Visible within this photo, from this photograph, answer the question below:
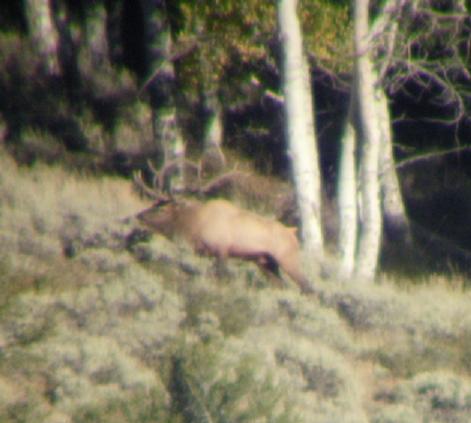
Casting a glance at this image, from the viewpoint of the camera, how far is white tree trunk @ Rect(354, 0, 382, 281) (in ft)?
40.4

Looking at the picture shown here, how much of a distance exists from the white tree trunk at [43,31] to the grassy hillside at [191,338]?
19.0ft

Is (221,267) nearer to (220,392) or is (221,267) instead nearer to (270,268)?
(270,268)

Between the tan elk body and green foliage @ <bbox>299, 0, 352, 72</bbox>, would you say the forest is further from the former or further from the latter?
the tan elk body

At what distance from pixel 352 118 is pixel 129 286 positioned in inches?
149

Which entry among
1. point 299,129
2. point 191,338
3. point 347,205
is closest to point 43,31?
point 299,129

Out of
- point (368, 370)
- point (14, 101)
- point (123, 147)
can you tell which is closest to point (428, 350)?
point (368, 370)

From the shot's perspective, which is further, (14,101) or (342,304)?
(14,101)

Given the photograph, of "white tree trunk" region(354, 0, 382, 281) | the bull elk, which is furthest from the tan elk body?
"white tree trunk" region(354, 0, 382, 281)

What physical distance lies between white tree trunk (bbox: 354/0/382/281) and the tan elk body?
56.8 inches

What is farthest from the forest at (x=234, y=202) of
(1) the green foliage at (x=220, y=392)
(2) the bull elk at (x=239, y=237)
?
(2) the bull elk at (x=239, y=237)

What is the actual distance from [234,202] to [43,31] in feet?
16.3

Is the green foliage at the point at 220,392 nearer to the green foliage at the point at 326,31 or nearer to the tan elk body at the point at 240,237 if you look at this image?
the tan elk body at the point at 240,237

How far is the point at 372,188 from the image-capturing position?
41.7ft

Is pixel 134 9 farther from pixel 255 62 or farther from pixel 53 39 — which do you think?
pixel 255 62
